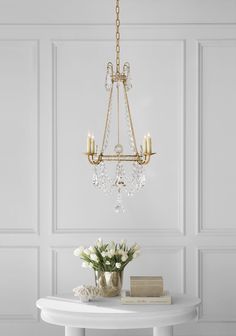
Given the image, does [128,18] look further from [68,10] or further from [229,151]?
[229,151]

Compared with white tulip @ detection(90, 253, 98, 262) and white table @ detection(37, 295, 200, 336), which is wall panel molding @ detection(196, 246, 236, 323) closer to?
white table @ detection(37, 295, 200, 336)

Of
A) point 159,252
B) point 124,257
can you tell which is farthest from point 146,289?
point 159,252

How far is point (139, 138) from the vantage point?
4.50 meters

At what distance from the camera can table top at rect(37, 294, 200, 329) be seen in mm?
3334

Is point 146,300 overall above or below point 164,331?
above

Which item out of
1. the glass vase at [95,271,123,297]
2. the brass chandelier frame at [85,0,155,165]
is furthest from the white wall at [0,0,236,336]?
the glass vase at [95,271,123,297]

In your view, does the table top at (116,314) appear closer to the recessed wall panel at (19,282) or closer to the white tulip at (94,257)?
the white tulip at (94,257)

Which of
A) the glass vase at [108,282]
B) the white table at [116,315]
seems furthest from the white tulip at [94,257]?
the white table at [116,315]

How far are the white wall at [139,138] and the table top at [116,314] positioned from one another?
0.99 m

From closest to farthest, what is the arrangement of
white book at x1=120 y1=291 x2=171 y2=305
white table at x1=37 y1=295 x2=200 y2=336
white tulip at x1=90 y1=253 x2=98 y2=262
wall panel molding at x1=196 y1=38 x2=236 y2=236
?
1. white table at x1=37 y1=295 x2=200 y2=336
2. white book at x1=120 y1=291 x2=171 y2=305
3. white tulip at x1=90 y1=253 x2=98 y2=262
4. wall panel molding at x1=196 y1=38 x2=236 y2=236

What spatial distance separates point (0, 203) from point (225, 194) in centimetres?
159

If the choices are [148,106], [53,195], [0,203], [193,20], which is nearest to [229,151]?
[148,106]

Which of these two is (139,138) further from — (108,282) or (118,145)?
(108,282)

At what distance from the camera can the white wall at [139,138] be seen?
4473 millimetres
